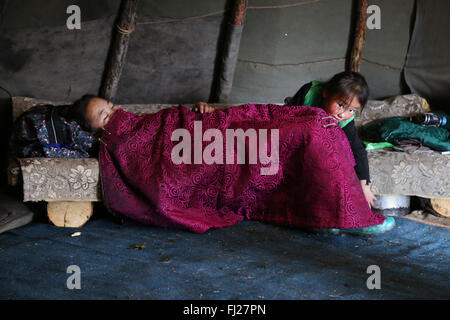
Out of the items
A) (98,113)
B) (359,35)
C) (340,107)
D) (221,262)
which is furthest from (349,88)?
(359,35)

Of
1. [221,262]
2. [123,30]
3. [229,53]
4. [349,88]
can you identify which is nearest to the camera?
[221,262]

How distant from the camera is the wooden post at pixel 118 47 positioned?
3.15m

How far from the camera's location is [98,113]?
2.24 metres

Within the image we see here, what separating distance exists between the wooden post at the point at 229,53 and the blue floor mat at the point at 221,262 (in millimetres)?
1518

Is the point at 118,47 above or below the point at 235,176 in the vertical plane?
above

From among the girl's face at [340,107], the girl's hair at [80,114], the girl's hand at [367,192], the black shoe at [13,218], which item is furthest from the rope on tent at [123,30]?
the girl's hand at [367,192]

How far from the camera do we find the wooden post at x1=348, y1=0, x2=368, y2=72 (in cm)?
337

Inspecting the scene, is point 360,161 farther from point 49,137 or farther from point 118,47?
point 118,47

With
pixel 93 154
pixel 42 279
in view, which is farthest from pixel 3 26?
pixel 42 279

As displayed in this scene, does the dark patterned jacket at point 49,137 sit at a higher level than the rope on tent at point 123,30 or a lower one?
lower

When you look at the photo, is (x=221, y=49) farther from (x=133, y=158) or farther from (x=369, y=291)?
(x=369, y=291)

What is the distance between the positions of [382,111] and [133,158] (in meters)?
2.02

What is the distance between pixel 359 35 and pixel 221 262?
245 centimetres

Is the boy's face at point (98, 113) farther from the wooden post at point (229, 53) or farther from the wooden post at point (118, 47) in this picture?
the wooden post at point (229, 53)
